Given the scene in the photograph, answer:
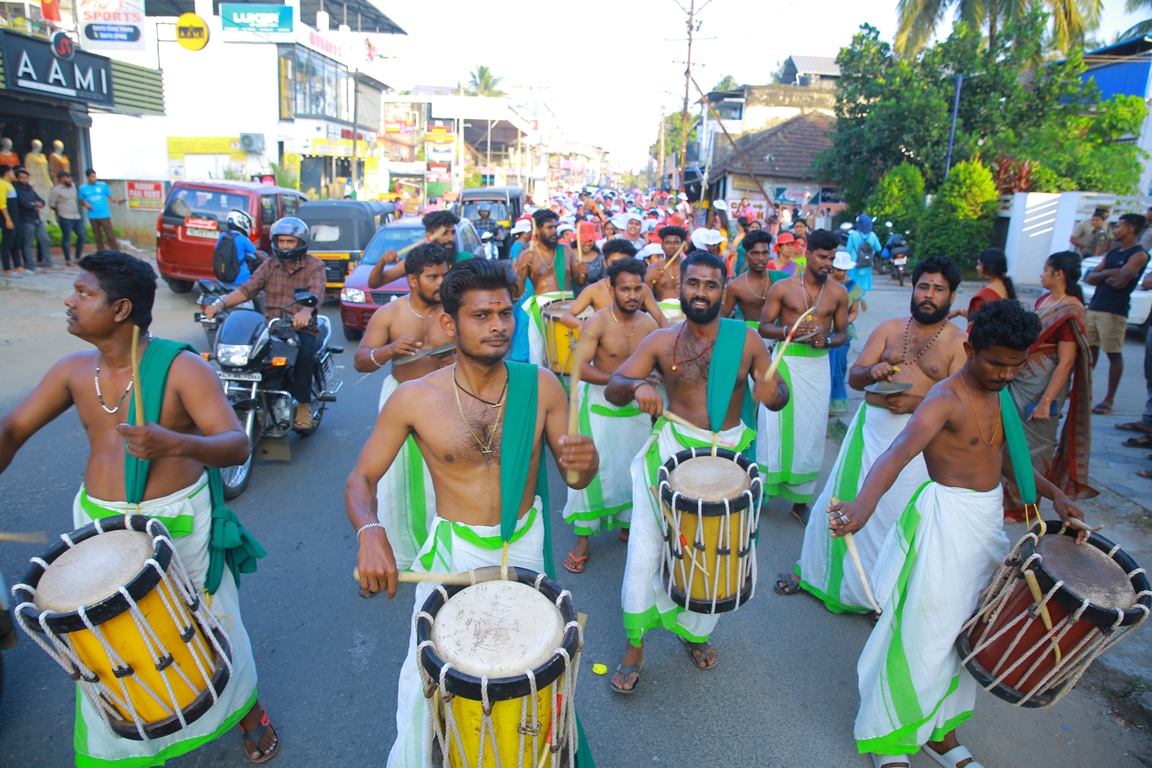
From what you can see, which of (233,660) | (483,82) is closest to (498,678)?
(233,660)

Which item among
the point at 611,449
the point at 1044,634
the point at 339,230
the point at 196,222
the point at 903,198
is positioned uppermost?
the point at 903,198

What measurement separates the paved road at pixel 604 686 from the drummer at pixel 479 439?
0.94 m

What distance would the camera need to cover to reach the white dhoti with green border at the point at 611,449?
5164 millimetres

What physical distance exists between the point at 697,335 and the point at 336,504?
3.21 metres

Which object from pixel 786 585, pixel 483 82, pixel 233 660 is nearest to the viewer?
pixel 233 660

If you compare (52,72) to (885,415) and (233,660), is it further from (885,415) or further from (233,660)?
(885,415)

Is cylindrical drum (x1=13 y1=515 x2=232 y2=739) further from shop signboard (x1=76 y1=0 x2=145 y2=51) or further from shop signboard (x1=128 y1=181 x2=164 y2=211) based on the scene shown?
shop signboard (x1=76 y1=0 x2=145 y2=51)

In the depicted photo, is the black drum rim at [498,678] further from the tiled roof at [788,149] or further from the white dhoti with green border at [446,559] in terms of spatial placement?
the tiled roof at [788,149]

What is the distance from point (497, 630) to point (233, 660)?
1396 millimetres

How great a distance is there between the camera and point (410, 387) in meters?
2.93

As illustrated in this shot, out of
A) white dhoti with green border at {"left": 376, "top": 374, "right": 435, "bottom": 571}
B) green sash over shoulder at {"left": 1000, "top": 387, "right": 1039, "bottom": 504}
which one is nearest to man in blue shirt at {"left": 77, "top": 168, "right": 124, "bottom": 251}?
white dhoti with green border at {"left": 376, "top": 374, "right": 435, "bottom": 571}

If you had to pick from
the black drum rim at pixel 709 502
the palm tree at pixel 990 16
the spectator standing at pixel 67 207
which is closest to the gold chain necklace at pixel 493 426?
the black drum rim at pixel 709 502

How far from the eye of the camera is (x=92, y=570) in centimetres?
246

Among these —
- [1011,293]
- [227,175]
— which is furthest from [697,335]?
[227,175]
